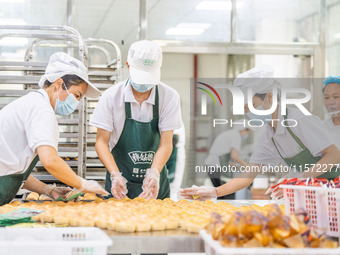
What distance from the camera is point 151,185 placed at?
107 inches

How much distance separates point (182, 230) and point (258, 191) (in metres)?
4.66

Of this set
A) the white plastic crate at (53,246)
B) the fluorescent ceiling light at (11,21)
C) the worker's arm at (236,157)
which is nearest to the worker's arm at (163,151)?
the white plastic crate at (53,246)

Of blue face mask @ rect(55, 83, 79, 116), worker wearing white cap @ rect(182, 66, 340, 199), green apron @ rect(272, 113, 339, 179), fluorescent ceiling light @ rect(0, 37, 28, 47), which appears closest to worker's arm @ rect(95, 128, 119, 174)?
blue face mask @ rect(55, 83, 79, 116)

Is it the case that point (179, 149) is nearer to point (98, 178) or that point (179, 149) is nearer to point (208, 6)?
point (98, 178)

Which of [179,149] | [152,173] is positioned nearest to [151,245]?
[152,173]

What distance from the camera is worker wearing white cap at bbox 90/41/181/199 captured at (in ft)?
9.18

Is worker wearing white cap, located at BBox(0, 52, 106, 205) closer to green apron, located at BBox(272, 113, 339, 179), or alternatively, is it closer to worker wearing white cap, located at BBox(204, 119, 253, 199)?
green apron, located at BBox(272, 113, 339, 179)

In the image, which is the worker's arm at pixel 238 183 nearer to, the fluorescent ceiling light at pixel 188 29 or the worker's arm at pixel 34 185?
the worker's arm at pixel 34 185

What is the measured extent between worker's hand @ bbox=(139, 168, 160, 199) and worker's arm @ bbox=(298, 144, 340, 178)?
829mm

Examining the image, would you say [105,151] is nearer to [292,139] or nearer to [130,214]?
[130,214]

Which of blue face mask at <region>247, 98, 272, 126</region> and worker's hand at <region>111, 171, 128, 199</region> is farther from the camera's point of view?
blue face mask at <region>247, 98, 272, 126</region>

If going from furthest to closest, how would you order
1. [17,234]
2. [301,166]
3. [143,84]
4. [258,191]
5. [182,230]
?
1. [258,191]
2. [301,166]
3. [143,84]
4. [182,230]
5. [17,234]

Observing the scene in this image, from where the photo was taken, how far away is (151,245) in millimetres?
1661

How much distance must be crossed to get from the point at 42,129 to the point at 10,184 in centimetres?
37
